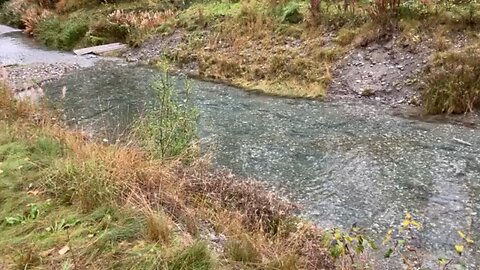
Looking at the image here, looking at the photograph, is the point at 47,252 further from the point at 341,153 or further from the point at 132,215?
the point at 341,153

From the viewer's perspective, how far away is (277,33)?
13031 mm

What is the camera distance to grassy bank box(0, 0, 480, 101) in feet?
35.8

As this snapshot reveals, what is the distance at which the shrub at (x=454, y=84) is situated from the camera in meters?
9.06

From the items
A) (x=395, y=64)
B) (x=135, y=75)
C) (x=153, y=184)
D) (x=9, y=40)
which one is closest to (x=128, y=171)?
(x=153, y=184)

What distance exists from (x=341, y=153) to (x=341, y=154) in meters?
0.05

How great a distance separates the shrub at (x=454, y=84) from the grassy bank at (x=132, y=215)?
15.9 ft

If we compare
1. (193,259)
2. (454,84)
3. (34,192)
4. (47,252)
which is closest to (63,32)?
(454,84)

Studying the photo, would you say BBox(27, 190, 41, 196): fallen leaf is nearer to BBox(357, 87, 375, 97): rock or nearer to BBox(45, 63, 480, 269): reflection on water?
BBox(45, 63, 480, 269): reflection on water

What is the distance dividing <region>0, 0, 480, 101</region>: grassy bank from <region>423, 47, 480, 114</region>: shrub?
0.63 m

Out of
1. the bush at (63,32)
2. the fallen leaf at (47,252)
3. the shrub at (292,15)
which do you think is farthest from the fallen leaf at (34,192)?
the bush at (63,32)

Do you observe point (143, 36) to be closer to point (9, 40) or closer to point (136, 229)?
point (9, 40)

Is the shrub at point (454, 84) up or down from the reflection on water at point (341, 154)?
up

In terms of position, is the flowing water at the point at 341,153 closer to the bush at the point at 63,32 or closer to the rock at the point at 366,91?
the rock at the point at 366,91

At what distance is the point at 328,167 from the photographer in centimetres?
704
